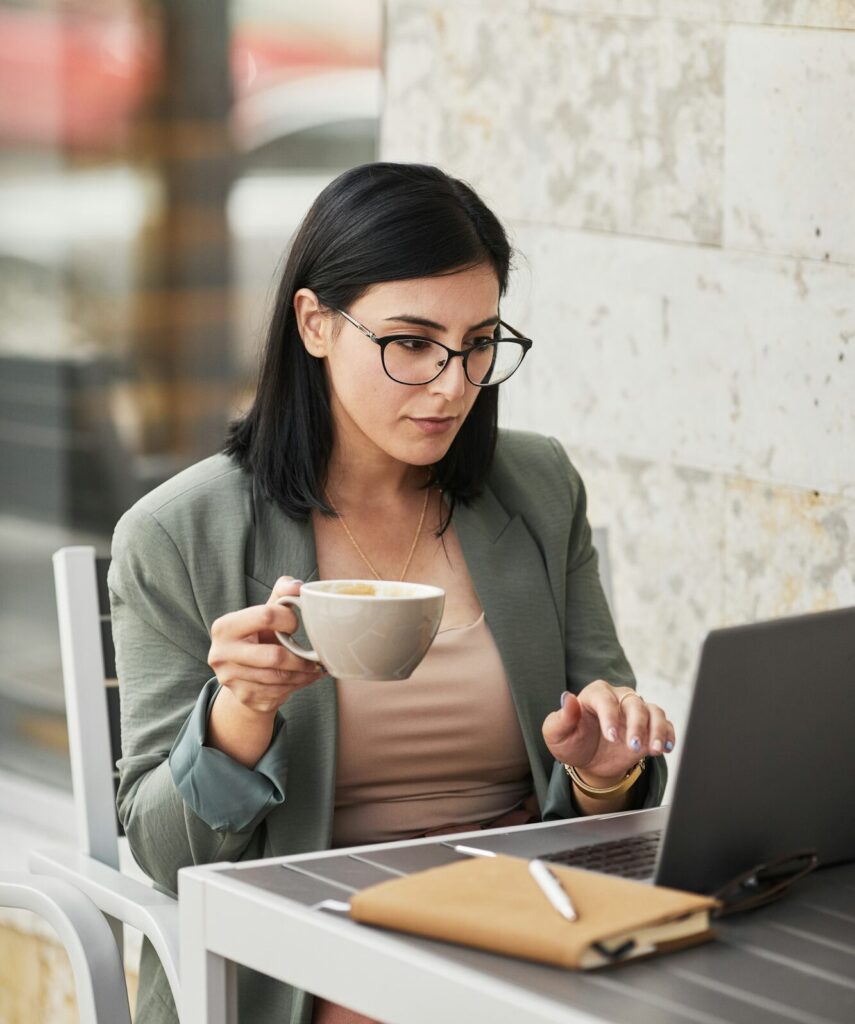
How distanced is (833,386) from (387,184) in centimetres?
88

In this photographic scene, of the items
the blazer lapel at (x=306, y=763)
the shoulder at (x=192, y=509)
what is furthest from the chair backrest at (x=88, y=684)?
the blazer lapel at (x=306, y=763)

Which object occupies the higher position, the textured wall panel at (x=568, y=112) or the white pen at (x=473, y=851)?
the textured wall panel at (x=568, y=112)

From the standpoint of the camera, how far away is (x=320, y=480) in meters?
1.99

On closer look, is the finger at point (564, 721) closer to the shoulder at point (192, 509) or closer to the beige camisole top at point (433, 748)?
the beige camisole top at point (433, 748)

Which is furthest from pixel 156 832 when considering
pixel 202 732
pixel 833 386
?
pixel 833 386

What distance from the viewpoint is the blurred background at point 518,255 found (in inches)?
101

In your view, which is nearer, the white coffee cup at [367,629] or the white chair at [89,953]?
the white coffee cup at [367,629]

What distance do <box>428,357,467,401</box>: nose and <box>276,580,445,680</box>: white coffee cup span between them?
16.1 inches

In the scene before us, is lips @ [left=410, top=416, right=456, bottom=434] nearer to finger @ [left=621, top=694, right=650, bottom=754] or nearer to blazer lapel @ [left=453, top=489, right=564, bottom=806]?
blazer lapel @ [left=453, top=489, right=564, bottom=806]

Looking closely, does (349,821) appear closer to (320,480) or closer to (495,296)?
(320,480)

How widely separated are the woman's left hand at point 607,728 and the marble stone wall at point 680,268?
88 centimetres

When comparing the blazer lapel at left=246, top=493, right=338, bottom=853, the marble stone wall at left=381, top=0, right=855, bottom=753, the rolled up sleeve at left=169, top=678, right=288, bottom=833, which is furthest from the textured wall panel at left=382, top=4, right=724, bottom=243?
the rolled up sleeve at left=169, top=678, right=288, bottom=833

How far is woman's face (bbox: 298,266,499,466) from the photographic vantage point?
6.05ft

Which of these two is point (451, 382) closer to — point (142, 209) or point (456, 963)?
point (456, 963)
